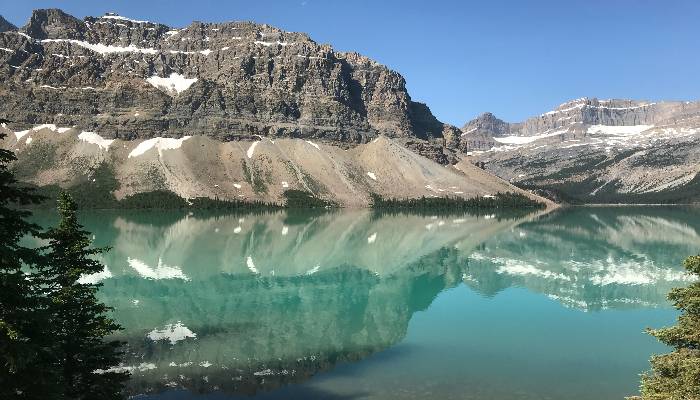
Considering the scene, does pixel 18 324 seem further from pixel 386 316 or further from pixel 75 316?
pixel 386 316

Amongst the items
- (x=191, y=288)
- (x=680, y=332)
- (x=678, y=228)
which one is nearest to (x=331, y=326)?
(x=191, y=288)

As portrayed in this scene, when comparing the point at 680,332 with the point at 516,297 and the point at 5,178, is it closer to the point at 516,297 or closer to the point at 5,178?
the point at 5,178

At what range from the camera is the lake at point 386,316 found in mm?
33594

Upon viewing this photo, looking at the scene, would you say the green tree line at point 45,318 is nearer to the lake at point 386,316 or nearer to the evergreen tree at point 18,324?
the evergreen tree at point 18,324

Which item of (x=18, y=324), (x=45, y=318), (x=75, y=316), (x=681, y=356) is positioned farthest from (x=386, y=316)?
(x=18, y=324)

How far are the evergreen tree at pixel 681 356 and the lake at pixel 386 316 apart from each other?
13525 millimetres

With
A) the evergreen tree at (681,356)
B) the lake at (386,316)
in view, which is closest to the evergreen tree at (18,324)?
the evergreen tree at (681,356)

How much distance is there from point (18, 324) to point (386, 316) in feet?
141

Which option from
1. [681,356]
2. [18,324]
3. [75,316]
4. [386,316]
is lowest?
[386,316]

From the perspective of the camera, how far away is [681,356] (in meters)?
17.8

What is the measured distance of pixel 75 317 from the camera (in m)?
21.4

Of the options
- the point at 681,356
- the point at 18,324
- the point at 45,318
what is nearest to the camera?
the point at 18,324

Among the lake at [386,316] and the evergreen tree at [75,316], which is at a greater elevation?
the evergreen tree at [75,316]

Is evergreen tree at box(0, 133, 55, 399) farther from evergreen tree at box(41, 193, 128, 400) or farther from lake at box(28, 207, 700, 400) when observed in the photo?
lake at box(28, 207, 700, 400)
